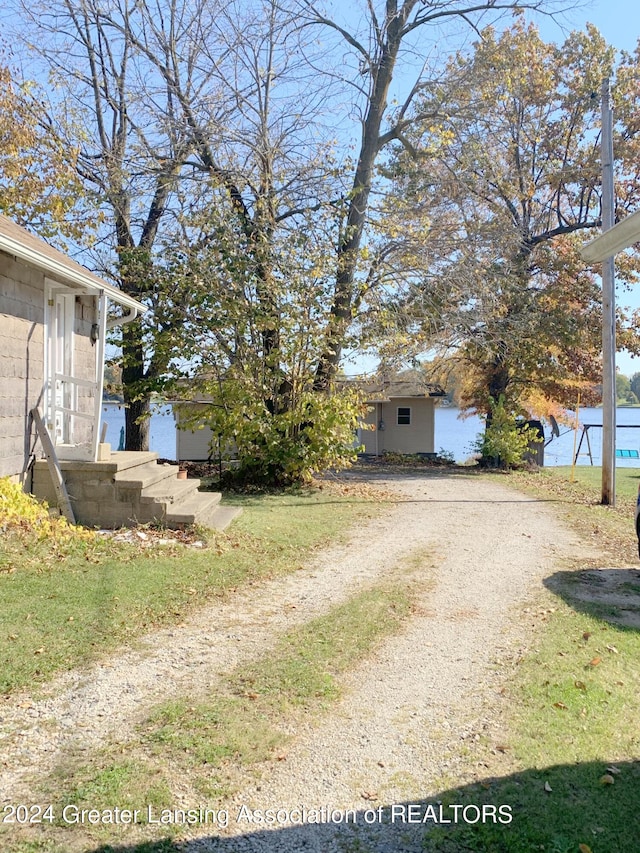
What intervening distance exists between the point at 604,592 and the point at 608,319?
7.34 meters

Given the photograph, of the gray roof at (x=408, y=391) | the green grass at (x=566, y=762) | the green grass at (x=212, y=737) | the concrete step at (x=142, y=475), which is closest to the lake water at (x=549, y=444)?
the gray roof at (x=408, y=391)

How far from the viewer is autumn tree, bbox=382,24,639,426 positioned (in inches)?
592

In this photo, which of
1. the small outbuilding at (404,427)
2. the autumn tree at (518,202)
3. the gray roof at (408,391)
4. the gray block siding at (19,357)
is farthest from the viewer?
the small outbuilding at (404,427)

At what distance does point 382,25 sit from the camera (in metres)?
14.0

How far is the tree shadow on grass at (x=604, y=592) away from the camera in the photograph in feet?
18.9

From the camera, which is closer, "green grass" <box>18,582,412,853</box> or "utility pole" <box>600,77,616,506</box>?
"green grass" <box>18,582,412,853</box>

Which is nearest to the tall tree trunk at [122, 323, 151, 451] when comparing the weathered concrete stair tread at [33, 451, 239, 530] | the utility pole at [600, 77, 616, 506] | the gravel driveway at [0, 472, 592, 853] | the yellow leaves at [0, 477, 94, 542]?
the weathered concrete stair tread at [33, 451, 239, 530]

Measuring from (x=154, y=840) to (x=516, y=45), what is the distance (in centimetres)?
1977

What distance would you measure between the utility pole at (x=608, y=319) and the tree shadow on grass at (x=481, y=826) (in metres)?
10.5

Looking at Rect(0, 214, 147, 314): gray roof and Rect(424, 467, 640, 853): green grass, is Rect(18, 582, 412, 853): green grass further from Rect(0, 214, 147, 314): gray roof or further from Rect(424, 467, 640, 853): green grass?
Rect(0, 214, 147, 314): gray roof

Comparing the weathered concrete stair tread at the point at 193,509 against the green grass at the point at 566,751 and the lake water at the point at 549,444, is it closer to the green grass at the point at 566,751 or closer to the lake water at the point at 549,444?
the green grass at the point at 566,751

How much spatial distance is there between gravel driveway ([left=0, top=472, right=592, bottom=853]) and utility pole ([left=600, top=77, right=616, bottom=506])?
5.94 metres

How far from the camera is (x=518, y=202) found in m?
20.0

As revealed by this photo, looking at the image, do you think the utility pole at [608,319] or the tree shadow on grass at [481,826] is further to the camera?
the utility pole at [608,319]
